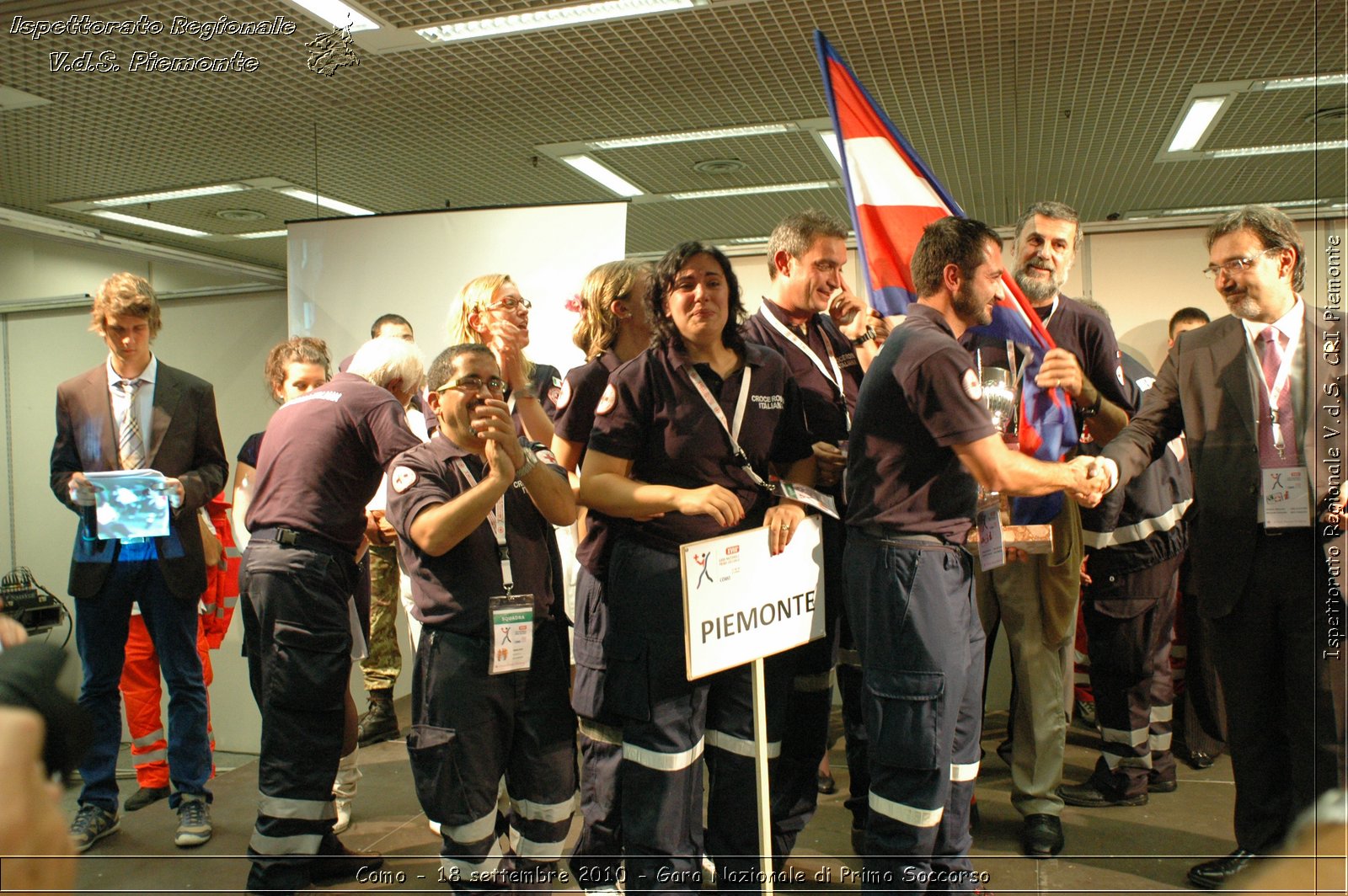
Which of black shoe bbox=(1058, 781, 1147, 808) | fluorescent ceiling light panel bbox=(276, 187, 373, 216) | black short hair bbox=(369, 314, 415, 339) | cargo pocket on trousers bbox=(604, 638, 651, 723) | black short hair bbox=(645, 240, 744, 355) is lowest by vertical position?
black shoe bbox=(1058, 781, 1147, 808)

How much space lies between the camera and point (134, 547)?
330 cm

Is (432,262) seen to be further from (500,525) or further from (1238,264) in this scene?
(1238,264)

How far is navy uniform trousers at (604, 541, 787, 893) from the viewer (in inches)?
89.7

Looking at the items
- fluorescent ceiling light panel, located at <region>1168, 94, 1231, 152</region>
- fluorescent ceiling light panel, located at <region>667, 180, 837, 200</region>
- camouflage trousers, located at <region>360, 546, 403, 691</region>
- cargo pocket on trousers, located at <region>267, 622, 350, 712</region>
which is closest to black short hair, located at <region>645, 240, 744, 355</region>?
cargo pocket on trousers, located at <region>267, 622, 350, 712</region>

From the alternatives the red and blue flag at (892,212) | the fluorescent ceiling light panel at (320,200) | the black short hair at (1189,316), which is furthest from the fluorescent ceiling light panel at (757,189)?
the red and blue flag at (892,212)

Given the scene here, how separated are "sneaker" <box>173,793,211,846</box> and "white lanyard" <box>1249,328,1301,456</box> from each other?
139 inches

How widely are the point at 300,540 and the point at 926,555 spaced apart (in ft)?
5.84

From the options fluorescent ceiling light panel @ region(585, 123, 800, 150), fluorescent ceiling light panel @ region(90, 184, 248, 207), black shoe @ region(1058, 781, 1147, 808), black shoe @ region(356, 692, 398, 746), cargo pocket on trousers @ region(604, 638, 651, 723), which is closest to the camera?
cargo pocket on trousers @ region(604, 638, 651, 723)

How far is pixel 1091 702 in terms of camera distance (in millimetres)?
4602

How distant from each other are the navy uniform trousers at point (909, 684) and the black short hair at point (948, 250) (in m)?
0.67

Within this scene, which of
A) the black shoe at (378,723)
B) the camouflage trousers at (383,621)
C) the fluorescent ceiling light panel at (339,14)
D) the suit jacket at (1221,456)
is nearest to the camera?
the suit jacket at (1221,456)

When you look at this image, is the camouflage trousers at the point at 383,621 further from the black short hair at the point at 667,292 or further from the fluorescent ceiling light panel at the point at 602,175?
the fluorescent ceiling light panel at the point at 602,175

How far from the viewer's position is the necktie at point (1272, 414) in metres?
2.45

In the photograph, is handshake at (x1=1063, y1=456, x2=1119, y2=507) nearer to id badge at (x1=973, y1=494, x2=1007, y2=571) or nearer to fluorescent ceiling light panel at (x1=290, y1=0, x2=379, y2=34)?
id badge at (x1=973, y1=494, x2=1007, y2=571)
